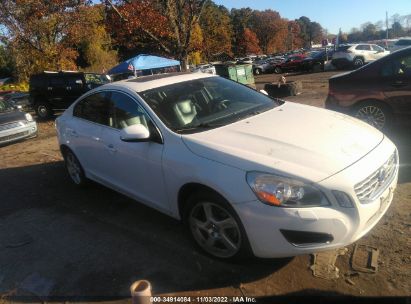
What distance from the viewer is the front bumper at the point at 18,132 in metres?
10.6

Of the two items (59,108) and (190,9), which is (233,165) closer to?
(190,9)

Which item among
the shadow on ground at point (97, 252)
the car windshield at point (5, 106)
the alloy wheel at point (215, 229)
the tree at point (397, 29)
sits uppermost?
the tree at point (397, 29)

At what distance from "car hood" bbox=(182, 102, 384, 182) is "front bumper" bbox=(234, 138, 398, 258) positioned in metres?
0.11

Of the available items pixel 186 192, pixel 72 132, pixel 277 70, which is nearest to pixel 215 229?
pixel 186 192

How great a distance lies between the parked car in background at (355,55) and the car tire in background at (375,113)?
77.8ft

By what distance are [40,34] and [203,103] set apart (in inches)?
882

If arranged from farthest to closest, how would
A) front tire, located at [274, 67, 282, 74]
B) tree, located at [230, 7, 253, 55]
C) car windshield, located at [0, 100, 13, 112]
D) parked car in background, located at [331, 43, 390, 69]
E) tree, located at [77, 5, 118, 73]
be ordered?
tree, located at [230, 7, 253, 55] → tree, located at [77, 5, 118, 73] → front tire, located at [274, 67, 282, 74] → parked car in background, located at [331, 43, 390, 69] → car windshield, located at [0, 100, 13, 112]

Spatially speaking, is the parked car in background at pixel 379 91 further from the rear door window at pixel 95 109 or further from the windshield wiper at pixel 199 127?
the rear door window at pixel 95 109

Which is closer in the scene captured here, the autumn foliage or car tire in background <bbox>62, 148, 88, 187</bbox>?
car tire in background <bbox>62, 148, 88, 187</bbox>

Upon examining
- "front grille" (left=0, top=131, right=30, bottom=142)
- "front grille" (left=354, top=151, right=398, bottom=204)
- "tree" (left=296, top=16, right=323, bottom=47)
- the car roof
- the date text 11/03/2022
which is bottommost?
the date text 11/03/2022

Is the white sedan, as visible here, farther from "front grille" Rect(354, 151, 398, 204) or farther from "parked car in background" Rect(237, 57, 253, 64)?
"parked car in background" Rect(237, 57, 253, 64)

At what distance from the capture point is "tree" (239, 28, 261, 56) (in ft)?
254

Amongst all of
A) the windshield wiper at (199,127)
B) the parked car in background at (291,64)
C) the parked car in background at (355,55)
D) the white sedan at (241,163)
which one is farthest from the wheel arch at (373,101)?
the parked car in background at (291,64)

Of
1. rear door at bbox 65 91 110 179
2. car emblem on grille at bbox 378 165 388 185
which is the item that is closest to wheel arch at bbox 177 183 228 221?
car emblem on grille at bbox 378 165 388 185
